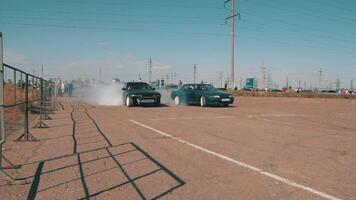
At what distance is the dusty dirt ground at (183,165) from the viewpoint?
184 inches

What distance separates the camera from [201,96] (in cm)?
2206

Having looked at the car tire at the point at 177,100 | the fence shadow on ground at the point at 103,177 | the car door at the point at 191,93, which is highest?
the car door at the point at 191,93

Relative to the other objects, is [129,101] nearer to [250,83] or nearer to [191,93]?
[191,93]

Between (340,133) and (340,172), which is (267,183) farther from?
(340,133)

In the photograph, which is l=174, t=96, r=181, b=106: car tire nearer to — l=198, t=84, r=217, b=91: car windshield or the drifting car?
l=198, t=84, r=217, b=91: car windshield

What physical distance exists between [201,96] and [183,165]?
1607 centimetres

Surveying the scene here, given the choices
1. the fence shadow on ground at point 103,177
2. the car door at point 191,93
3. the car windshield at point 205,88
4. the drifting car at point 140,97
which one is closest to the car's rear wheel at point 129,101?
the drifting car at point 140,97

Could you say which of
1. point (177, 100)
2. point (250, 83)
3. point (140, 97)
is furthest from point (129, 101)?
point (250, 83)

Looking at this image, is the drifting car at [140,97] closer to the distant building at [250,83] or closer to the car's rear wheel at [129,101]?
the car's rear wheel at [129,101]

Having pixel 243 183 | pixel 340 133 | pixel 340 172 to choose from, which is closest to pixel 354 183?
pixel 340 172

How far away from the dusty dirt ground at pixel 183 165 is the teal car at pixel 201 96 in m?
11.2

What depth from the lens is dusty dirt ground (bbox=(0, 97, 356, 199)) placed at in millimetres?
4684

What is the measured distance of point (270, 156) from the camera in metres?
6.89

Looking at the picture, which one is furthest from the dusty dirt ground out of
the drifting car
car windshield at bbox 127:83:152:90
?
car windshield at bbox 127:83:152:90
